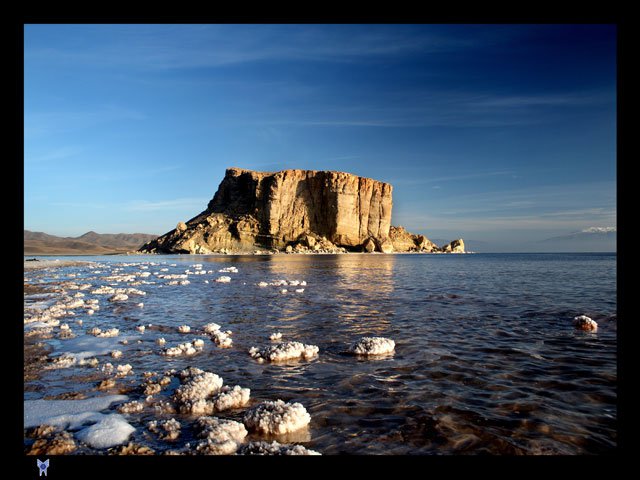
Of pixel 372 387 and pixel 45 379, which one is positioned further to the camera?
pixel 45 379

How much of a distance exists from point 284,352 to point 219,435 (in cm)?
369

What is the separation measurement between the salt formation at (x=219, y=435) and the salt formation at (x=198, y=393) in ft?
1.49

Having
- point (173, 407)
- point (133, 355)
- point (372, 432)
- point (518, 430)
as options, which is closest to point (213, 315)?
point (133, 355)

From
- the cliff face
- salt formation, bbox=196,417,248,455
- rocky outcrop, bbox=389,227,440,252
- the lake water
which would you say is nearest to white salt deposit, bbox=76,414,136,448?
the lake water

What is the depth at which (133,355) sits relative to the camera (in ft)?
27.6

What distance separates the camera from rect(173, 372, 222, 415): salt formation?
543cm

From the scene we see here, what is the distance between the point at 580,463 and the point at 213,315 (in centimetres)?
1249

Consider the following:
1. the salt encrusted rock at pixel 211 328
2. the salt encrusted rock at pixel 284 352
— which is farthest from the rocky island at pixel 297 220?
the salt encrusted rock at pixel 284 352

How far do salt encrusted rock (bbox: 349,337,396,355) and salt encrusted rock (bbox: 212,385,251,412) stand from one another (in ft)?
10.7

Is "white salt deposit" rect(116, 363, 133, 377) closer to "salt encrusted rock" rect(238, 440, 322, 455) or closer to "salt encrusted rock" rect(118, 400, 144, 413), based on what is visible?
"salt encrusted rock" rect(118, 400, 144, 413)

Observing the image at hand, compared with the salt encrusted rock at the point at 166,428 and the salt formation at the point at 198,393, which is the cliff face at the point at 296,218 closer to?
the salt formation at the point at 198,393

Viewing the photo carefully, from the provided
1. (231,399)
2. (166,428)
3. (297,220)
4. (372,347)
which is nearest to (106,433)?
(166,428)

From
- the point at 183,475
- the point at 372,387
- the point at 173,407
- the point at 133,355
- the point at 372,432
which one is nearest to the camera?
the point at 183,475
